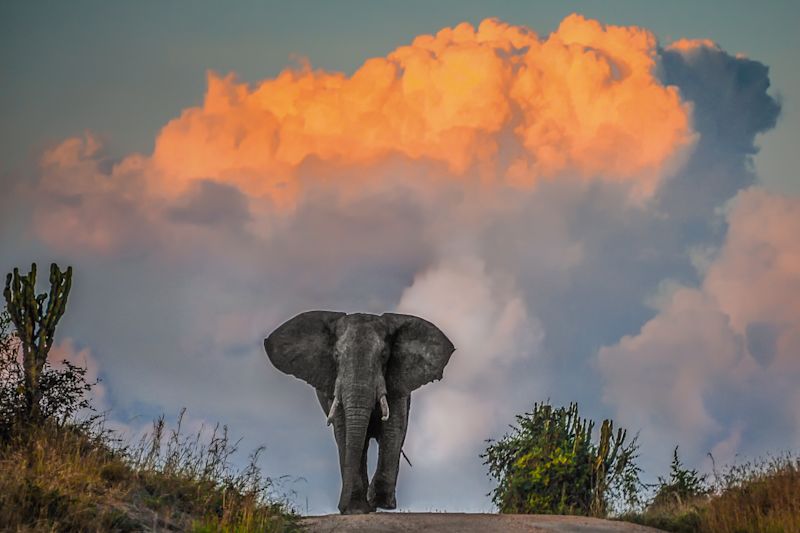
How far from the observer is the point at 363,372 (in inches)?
871

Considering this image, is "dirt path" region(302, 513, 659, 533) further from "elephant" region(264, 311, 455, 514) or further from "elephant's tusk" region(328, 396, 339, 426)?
"elephant's tusk" region(328, 396, 339, 426)

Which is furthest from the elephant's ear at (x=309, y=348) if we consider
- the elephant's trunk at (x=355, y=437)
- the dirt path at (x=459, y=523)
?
the dirt path at (x=459, y=523)

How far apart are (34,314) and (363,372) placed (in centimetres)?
709

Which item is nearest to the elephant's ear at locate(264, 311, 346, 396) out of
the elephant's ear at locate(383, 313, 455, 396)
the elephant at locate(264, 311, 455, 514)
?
the elephant at locate(264, 311, 455, 514)

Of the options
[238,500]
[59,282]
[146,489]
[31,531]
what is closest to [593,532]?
[238,500]

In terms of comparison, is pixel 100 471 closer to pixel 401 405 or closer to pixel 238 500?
pixel 238 500

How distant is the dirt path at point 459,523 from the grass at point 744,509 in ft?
5.99

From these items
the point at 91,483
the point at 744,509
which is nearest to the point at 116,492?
the point at 91,483

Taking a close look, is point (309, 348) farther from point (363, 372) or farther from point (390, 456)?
point (390, 456)

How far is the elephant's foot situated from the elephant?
2 centimetres

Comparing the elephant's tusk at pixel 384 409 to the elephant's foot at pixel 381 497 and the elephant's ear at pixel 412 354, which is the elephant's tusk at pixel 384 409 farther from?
the elephant's foot at pixel 381 497

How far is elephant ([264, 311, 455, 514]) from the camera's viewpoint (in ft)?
72.0

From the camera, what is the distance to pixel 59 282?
2431cm

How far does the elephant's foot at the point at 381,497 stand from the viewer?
2255 centimetres
